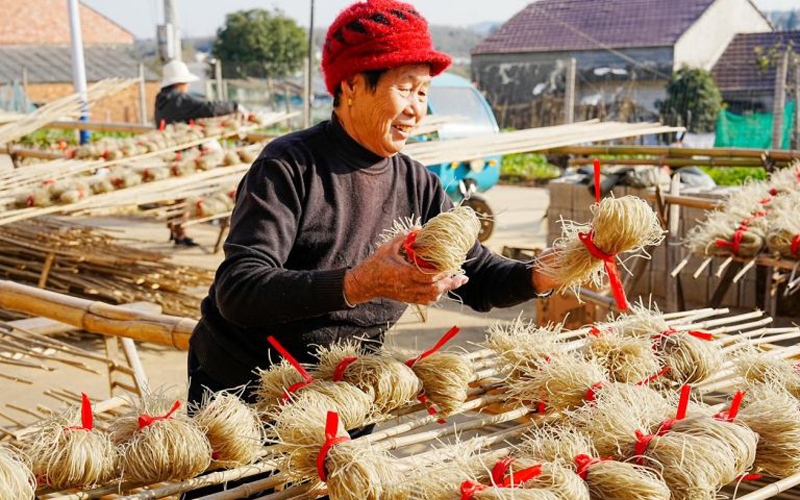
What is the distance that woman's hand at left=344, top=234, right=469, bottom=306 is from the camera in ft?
5.17

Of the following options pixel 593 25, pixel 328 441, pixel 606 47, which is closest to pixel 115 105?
pixel 593 25

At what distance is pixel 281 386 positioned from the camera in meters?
1.74

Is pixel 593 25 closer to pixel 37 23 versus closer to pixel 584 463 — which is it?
pixel 584 463

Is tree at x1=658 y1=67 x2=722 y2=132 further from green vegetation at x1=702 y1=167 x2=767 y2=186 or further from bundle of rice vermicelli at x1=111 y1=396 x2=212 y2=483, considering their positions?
bundle of rice vermicelli at x1=111 y1=396 x2=212 y2=483

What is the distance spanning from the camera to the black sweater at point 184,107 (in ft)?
26.8

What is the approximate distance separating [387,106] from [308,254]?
40 centimetres

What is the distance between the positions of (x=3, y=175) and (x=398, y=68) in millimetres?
5020

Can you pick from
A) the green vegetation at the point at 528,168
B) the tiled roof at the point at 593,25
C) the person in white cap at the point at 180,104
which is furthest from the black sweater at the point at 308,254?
the tiled roof at the point at 593,25

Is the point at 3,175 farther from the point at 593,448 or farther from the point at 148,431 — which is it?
the point at 593,448

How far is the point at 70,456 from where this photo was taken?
1446 mm

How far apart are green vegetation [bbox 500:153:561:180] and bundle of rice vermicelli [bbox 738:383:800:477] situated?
43.5ft

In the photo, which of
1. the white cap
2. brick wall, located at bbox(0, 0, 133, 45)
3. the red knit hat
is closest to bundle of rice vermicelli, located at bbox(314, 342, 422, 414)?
the red knit hat

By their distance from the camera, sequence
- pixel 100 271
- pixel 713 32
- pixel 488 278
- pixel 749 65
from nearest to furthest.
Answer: pixel 488 278 < pixel 100 271 < pixel 749 65 < pixel 713 32

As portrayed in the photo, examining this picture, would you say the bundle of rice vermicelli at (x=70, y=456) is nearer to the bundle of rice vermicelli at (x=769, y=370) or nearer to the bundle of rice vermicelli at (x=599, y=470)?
the bundle of rice vermicelli at (x=599, y=470)
